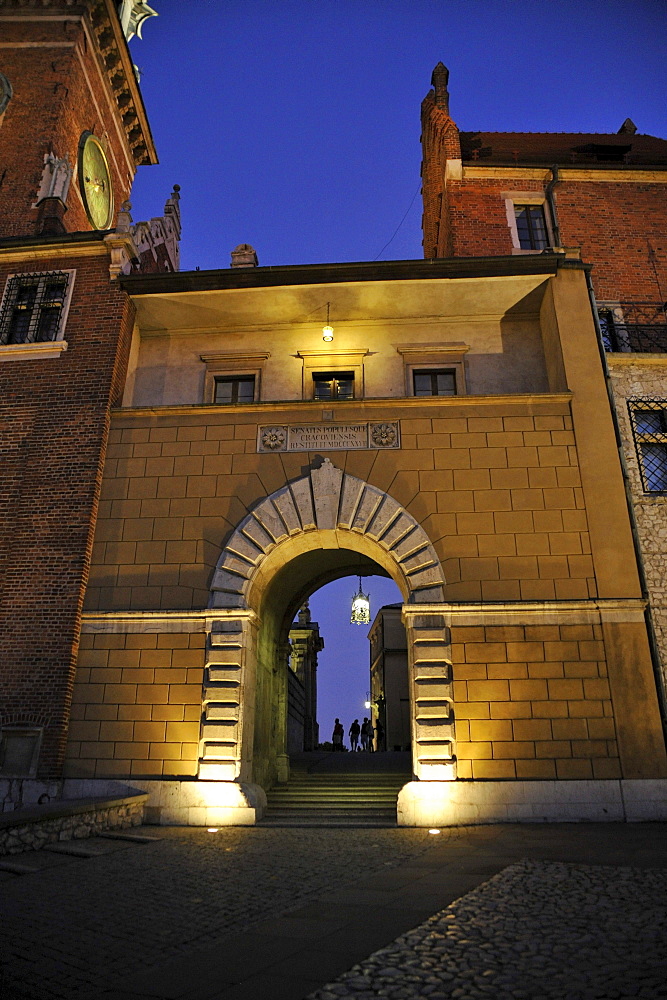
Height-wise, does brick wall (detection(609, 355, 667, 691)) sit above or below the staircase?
above

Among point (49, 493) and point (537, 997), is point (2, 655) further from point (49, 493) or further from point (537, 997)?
point (537, 997)

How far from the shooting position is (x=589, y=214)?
1844 centimetres

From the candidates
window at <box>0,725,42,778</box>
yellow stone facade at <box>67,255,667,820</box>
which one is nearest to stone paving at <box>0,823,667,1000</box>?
yellow stone facade at <box>67,255,667,820</box>

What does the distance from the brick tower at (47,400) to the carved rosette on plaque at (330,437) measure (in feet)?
Answer: 10.5

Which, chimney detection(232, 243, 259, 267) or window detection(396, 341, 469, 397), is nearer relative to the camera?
window detection(396, 341, 469, 397)

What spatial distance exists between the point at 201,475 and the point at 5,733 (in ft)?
17.7

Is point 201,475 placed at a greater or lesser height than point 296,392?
lesser

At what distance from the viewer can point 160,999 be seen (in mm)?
3471

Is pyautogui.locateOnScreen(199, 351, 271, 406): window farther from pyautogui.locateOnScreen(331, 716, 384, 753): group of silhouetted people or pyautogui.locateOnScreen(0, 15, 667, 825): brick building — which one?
pyautogui.locateOnScreen(331, 716, 384, 753): group of silhouetted people

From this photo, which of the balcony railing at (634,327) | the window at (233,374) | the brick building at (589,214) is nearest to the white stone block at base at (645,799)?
the brick building at (589,214)

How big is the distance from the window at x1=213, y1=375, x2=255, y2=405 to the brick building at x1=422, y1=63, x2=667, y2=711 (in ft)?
24.2

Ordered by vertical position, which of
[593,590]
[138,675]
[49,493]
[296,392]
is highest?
[296,392]

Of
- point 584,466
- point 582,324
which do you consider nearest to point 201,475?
point 584,466

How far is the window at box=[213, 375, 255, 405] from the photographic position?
46.8 ft
